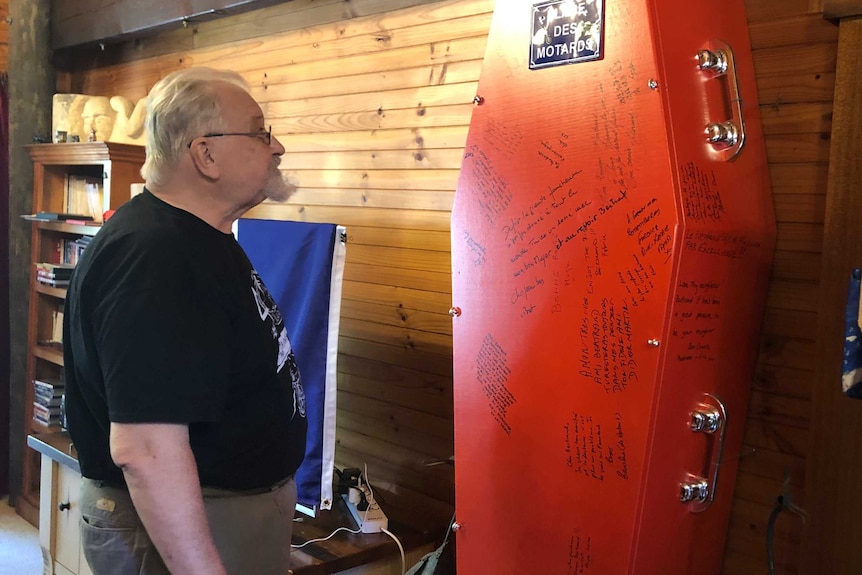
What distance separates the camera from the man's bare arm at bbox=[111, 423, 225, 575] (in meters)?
1.13

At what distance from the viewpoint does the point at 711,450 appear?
1459 millimetres

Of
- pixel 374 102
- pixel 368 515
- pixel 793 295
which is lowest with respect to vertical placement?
pixel 368 515

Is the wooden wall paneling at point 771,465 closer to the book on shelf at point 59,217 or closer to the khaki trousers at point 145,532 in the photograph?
the khaki trousers at point 145,532

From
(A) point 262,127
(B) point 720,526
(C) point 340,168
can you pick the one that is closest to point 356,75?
(C) point 340,168

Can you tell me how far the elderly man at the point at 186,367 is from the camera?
3.75 feet

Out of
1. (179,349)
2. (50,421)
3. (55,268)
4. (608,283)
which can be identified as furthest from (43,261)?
(608,283)

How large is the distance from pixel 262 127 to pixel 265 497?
66 cm

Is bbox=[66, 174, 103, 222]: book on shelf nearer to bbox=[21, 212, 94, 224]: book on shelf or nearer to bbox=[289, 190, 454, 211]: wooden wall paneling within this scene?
bbox=[21, 212, 94, 224]: book on shelf

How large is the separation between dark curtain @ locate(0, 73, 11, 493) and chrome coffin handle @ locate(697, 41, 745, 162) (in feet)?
11.9

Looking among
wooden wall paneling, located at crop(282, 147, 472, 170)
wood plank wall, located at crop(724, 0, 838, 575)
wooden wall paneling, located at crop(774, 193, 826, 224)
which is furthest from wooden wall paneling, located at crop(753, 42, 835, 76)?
wooden wall paneling, located at crop(282, 147, 472, 170)

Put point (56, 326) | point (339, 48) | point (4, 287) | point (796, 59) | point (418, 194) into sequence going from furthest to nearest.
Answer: point (4, 287) < point (56, 326) < point (339, 48) < point (418, 194) < point (796, 59)

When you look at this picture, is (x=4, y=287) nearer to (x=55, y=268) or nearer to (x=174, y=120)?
(x=55, y=268)

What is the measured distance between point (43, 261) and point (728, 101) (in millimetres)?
3141

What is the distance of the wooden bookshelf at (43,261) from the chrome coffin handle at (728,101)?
2639 millimetres
